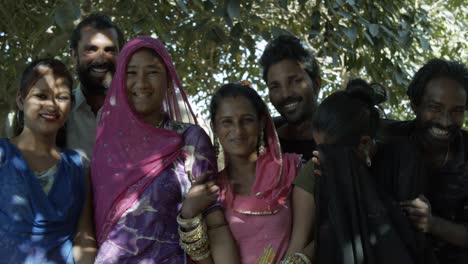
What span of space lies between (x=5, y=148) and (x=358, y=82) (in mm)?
1514

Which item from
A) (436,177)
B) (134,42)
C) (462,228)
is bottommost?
(462,228)

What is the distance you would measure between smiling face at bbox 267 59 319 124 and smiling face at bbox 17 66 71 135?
1.09 m

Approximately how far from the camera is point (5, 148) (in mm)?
2625

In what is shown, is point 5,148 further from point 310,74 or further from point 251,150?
point 310,74

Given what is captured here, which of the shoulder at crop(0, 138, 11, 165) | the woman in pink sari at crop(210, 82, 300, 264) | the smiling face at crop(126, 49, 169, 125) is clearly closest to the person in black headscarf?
the woman in pink sari at crop(210, 82, 300, 264)

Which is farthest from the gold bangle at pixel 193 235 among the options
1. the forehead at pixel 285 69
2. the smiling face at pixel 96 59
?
the smiling face at pixel 96 59

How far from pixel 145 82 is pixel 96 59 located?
771mm

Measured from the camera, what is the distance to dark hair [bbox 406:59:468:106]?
2.68 metres

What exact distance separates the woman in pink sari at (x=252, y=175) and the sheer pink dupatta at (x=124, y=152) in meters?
0.24

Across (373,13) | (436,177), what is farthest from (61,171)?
(373,13)

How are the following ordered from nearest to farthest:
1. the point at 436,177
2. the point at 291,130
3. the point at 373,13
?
1. the point at 436,177
2. the point at 291,130
3. the point at 373,13

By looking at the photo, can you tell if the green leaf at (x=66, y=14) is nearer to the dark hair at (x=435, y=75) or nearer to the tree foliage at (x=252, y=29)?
the tree foliage at (x=252, y=29)

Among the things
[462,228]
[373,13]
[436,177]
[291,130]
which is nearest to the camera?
[462,228]

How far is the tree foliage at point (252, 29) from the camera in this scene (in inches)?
158
